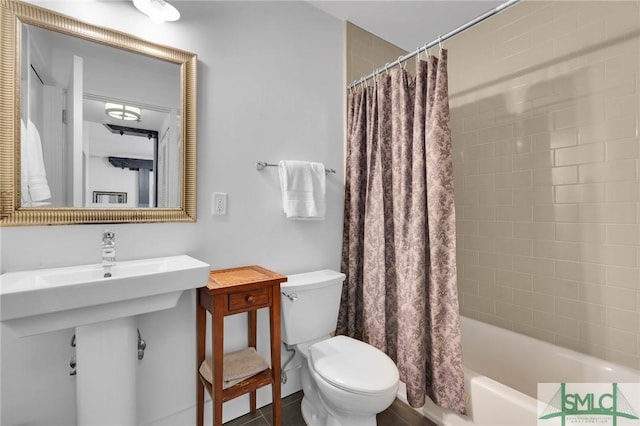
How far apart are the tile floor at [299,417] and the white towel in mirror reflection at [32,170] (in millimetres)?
1472

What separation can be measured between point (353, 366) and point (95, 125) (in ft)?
5.45

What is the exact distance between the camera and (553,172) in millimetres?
1839

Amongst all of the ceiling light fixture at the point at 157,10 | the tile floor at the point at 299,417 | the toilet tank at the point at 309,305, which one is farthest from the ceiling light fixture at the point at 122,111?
the tile floor at the point at 299,417

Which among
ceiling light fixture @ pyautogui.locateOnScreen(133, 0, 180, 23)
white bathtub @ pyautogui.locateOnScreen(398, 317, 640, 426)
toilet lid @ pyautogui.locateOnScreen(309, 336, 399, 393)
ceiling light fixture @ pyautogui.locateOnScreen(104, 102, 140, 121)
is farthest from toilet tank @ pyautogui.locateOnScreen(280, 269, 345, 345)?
ceiling light fixture @ pyautogui.locateOnScreen(133, 0, 180, 23)

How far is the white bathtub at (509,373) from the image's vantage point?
132cm

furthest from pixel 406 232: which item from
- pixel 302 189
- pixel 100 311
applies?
pixel 100 311

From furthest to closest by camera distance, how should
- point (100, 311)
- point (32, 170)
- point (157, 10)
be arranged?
point (157, 10), point (32, 170), point (100, 311)

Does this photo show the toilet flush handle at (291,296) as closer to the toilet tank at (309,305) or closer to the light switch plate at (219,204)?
the toilet tank at (309,305)

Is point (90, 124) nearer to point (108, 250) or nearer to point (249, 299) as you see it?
point (108, 250)

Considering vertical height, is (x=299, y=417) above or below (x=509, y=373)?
below

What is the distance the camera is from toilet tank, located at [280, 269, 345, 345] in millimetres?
1652

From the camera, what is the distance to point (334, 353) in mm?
1527

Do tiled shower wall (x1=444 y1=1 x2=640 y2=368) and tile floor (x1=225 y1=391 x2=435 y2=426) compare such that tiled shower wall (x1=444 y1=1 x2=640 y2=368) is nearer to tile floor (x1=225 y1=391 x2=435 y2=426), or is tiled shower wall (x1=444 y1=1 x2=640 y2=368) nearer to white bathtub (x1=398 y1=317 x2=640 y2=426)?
white bathtub (x1=398 y1=317 x2=640 y2=426)

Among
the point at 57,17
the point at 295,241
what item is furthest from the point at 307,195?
the point at 57,17
